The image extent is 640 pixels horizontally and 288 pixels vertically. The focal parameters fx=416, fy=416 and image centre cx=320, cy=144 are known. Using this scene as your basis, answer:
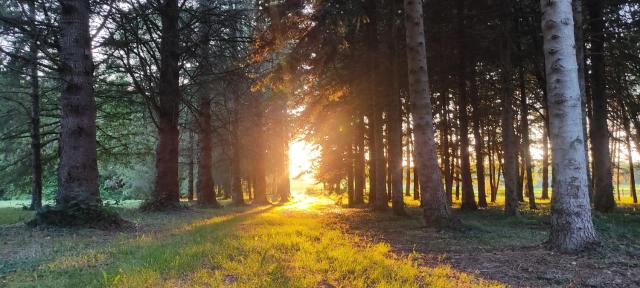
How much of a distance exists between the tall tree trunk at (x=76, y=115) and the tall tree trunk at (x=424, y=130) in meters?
7.54

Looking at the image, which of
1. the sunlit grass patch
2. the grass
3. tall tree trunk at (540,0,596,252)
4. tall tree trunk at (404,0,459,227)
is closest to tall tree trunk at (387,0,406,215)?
tall tree trunk at (404,0,459,227)

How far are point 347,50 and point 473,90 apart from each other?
6345 millimetres

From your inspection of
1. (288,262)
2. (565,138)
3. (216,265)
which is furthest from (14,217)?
(565,138)

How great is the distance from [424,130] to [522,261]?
14.5 feet

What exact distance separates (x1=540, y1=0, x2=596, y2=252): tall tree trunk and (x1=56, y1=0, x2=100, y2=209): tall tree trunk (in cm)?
917

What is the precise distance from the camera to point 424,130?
32.2 feet

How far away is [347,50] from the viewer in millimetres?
15469

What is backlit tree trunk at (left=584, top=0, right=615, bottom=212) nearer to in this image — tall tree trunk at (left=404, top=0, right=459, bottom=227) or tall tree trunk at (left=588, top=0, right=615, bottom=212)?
tall tree trunk at (left=588, top=0, right=615, bottom=212)

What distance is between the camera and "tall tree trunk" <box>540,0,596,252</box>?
6.18 metres

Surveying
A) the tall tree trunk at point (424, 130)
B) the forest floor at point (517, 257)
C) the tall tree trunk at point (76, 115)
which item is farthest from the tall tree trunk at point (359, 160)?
the tall tree trunk at point (76, 115)

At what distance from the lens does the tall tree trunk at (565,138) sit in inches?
243

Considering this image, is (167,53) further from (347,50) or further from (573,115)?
(573,115)

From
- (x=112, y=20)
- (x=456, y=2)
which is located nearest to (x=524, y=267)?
(x=112, y=20)

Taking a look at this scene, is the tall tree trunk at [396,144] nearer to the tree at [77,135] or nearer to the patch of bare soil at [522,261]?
the patch of bare soil at [522,261]
